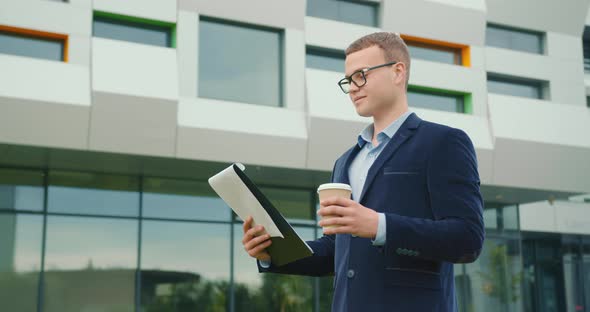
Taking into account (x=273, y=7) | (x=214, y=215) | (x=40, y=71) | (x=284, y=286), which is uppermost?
(x=273, y=7)

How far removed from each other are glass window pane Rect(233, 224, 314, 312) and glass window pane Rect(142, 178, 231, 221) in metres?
0.59

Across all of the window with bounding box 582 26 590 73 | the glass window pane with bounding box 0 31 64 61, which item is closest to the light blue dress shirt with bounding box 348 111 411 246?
the glass window pane with bounding box 0 31 64 61

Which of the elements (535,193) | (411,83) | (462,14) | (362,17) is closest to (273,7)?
(362,17)

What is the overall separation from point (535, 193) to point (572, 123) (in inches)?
71.4

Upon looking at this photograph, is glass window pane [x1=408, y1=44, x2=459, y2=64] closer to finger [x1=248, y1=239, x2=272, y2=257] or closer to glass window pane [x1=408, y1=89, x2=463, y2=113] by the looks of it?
glass window pane [x1=408, y1=89, x2=463, y2=113]

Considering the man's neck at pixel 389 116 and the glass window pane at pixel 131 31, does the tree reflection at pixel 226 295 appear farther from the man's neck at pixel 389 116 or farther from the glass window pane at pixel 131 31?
the man's neck at pixel 389 116

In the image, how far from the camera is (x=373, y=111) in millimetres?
2891

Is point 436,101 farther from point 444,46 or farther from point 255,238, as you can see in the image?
point 255,238

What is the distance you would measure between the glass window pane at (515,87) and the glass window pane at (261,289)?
5.86 metres

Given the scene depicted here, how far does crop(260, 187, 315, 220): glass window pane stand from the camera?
1566 centimetres

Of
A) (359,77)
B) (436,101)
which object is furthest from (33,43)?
(359,77)

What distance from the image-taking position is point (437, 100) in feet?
53.1

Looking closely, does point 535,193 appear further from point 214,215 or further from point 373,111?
point 373,111

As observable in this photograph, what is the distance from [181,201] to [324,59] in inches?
158
